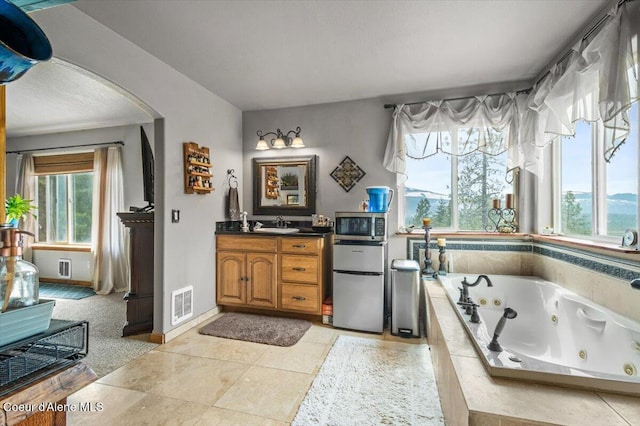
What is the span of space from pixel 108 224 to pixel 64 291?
118cm

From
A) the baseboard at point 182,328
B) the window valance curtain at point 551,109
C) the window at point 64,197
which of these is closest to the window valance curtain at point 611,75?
the window valance curtain at point 551,109

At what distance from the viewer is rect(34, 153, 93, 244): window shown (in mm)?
4766

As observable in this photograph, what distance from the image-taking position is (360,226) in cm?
305

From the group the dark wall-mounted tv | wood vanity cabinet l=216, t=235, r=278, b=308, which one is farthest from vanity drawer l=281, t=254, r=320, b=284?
the dark wall-mounted tv

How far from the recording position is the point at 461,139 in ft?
10.6

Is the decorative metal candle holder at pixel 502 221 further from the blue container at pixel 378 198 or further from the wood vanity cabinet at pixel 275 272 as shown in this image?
the wood vanity cabinet at pixel 275 272

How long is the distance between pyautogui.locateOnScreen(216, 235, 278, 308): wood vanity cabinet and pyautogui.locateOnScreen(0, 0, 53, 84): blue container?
9.21ft

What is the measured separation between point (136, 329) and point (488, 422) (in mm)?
3064

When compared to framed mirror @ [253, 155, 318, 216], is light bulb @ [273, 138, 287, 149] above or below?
above

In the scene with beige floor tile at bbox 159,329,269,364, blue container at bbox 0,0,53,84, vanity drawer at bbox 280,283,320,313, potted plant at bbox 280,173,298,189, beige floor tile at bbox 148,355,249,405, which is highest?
potted plant at bbox 280,173,298,189

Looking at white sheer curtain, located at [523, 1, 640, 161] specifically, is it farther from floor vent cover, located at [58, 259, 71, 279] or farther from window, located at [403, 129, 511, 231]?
floor vent cover, located at [58, 259, 71, 279]

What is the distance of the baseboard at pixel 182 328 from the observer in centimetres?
268

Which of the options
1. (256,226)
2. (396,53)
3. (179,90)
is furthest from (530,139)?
(179,90)

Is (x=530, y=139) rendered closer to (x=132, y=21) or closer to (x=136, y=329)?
(x=132, y=21)
